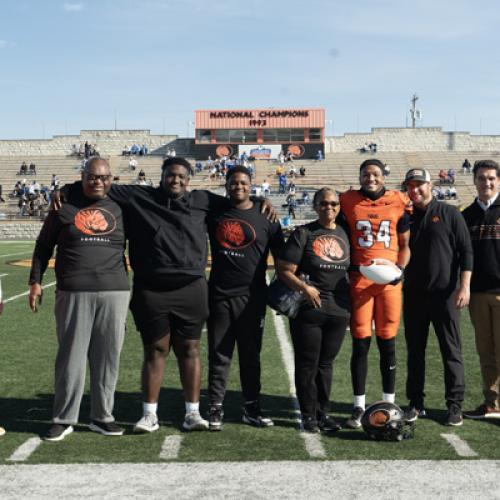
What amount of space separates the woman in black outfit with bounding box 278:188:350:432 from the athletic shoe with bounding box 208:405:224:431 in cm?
Answer: 57

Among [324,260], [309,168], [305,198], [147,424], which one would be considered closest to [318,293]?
[324,260]

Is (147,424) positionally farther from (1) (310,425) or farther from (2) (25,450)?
(1) (310,425)

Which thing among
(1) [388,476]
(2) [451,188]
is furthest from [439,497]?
(2) [451,188]

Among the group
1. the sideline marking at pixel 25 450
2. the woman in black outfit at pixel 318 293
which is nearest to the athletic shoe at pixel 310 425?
the woman in black outfit at pixel 318 293

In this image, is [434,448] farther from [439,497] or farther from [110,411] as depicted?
[110,411]

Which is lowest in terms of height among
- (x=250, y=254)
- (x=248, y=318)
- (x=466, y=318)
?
(x=466, y=318)

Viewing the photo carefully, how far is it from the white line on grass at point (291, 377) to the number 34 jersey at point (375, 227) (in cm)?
125

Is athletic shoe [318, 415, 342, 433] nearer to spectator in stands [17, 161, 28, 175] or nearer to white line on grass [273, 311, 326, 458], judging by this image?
white line on grass [273, 311, 326, 458]

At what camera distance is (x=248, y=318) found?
510 cm

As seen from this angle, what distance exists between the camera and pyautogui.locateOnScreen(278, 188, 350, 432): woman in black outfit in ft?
16.3

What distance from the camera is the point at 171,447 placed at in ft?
14.8

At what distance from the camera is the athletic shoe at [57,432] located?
15.4ft

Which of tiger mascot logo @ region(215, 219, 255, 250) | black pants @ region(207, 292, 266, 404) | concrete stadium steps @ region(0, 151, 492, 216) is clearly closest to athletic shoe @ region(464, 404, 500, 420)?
black pants @ region(207, 292, 266, 404)

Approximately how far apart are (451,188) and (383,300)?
37.0m
